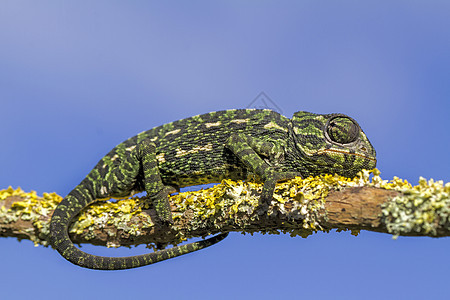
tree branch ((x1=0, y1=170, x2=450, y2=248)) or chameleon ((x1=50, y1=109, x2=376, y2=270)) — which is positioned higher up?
chameleon ((x1=50, y1=109, x2=376, y2=270))

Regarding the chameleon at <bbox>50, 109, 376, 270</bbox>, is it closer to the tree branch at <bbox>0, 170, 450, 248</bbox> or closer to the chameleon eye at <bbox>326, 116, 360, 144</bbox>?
the chameleon eye at <bbox>326, 116, 360, 144</bbox>

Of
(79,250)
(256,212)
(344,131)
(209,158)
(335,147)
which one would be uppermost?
(209,158)

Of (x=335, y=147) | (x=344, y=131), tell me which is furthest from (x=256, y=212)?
(x=344, y=131)

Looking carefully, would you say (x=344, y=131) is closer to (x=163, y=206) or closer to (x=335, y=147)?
(x=335, y=147)

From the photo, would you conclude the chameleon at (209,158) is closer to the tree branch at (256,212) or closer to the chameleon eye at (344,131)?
the chameleon eye at (344,131)

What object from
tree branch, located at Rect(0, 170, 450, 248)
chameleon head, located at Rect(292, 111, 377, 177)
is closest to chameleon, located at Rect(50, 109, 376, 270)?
chameleon head, located at Rect(292, 111, 377, 177)

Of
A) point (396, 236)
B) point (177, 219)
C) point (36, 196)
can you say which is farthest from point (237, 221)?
point (36, 196)

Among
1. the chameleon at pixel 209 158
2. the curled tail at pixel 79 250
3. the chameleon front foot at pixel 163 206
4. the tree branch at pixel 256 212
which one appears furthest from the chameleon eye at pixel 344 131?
the chameleon front foot at pixel 163 206
